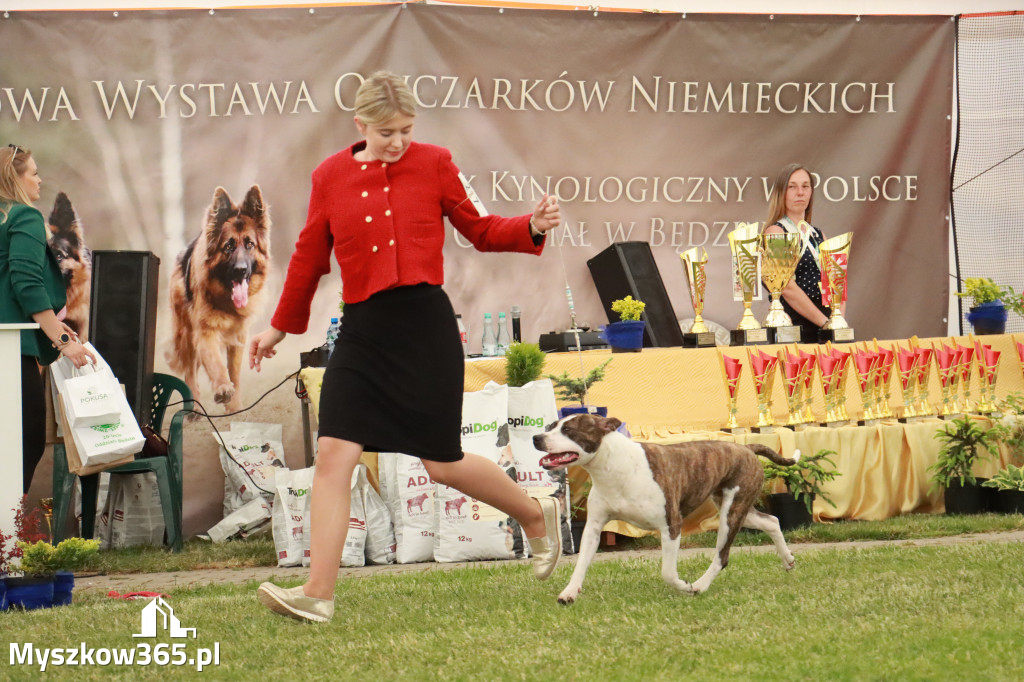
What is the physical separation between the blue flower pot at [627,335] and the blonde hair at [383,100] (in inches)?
96.3

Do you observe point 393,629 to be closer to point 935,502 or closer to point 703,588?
point 703,588

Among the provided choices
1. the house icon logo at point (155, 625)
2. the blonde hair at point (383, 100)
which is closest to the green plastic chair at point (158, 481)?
the house icon logo at point (155, 625)

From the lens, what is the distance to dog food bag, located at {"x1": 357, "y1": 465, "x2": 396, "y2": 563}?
4.98 meters

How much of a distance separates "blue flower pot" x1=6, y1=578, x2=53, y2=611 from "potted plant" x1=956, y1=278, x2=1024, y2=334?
5.01 m

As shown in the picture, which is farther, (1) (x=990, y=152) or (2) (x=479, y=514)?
(1) (x=990, y=152)

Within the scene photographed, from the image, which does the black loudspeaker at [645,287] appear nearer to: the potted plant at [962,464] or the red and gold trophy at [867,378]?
the red and gold trophy at [867,378]

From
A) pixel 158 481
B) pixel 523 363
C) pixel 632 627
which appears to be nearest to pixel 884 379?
A: pixel 523 363

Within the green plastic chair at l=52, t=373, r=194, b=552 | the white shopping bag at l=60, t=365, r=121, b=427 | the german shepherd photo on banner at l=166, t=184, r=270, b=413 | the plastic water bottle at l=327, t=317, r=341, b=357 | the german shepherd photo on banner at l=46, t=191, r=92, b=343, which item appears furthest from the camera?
Answer: the german shepherd photo on banner at l=166, t=184, r=270, b=413

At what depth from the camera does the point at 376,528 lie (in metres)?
5.00

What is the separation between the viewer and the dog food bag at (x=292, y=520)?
493 cm

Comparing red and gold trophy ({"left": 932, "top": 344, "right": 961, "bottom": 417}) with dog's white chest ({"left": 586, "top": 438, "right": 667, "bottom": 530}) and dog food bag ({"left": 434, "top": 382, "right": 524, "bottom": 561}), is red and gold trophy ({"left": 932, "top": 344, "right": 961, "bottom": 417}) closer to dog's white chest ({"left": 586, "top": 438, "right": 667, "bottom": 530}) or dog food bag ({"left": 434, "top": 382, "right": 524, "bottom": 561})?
dog food bag ({"left": 434, "top": 382, "right": 524, "bottom": 561})

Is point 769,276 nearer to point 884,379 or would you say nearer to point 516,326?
point 884,379

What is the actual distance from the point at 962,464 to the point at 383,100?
362 cm

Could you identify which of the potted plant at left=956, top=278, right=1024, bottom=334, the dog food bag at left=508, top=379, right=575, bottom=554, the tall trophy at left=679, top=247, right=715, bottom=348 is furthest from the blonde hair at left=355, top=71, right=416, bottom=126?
the potted plant at left=956, top=278, right=1024, bottom=334
